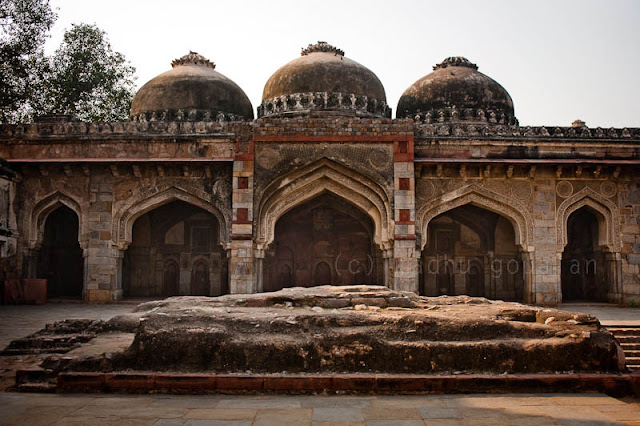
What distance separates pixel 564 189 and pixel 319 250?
593 centimetres

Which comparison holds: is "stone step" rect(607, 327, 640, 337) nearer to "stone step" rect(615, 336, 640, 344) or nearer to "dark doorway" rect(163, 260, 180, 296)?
"stone step" rect(615, 336, 640, 344)

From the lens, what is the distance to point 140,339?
526cm

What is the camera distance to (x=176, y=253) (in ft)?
48.6

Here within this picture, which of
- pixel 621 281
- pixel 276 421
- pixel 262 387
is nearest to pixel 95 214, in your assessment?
pixel 262 387

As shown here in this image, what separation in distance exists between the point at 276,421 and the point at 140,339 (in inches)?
69.0

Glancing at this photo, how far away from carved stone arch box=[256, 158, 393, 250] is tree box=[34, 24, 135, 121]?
11212 mm

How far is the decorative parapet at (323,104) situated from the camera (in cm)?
1469

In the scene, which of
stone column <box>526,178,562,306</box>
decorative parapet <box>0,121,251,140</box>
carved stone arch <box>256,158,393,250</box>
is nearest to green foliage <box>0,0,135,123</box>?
decorative parapet <box>0,121,251,140</box>

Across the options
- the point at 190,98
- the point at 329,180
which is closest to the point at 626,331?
the point at 329,180

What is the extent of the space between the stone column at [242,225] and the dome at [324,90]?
280 centimetres

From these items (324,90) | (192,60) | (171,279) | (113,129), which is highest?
(192,60)

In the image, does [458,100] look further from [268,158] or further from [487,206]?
[268,158]

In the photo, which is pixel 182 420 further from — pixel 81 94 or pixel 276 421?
pixel 81 94

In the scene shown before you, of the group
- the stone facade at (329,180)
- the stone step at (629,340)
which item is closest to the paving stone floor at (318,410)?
the stone step at (629,340)
